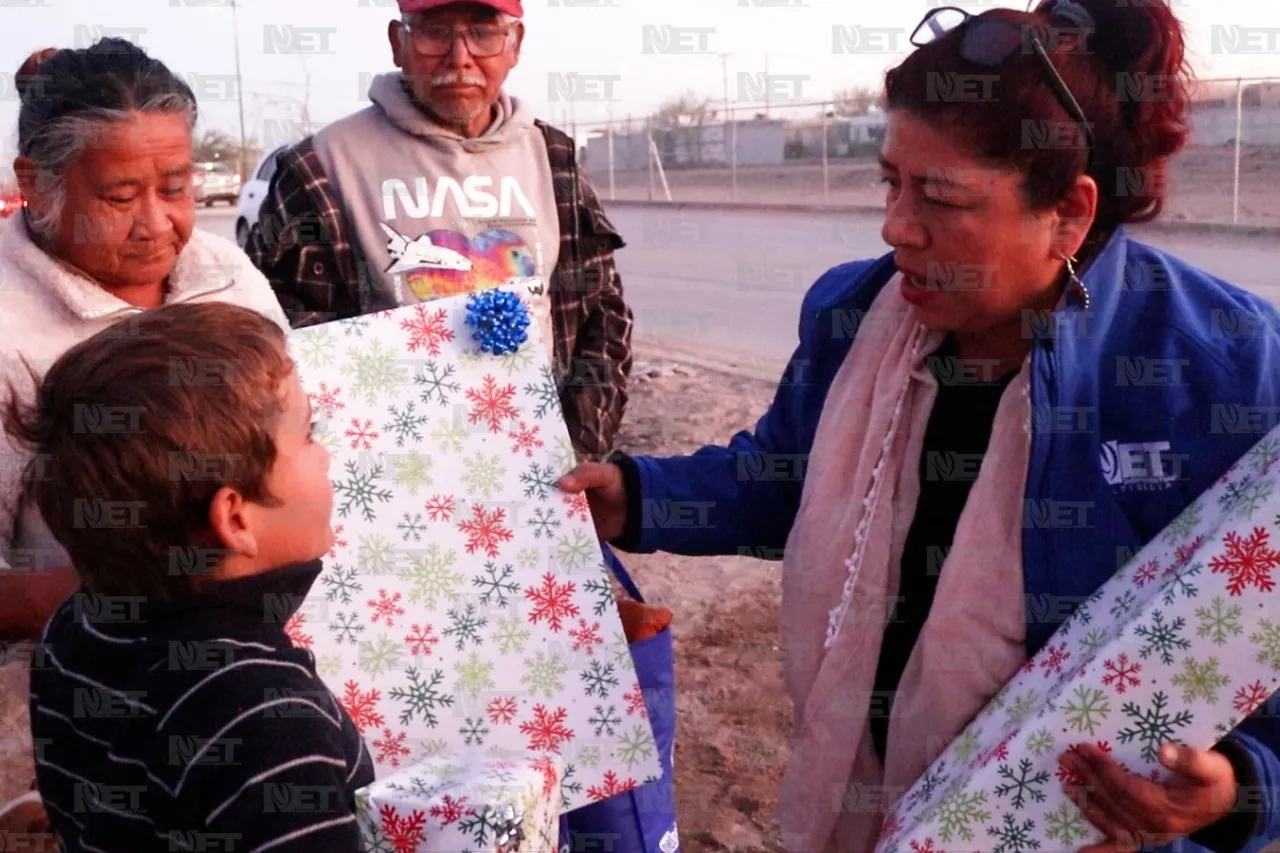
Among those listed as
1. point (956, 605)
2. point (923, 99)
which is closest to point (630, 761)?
point (956, 605)

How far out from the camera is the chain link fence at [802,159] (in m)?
20.4

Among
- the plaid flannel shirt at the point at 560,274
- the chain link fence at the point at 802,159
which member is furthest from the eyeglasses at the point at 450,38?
the chain link fence at the point at 802,159

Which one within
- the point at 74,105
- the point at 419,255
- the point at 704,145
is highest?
the point at 704,145

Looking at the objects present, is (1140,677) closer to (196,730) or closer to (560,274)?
(196,730)

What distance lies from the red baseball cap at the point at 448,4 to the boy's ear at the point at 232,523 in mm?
2015

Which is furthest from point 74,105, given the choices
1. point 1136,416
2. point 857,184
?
point 857,184

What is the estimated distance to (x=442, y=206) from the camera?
330cm

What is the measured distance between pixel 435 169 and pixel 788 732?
7.04ft

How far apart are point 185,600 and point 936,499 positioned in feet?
4.01

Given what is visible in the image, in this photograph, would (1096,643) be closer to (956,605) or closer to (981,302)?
(956,605)

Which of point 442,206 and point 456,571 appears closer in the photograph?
point 456,571

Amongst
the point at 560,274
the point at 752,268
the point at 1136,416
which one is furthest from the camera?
the point at 752,268

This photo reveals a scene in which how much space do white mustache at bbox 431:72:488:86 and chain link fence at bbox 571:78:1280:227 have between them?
1667 cm

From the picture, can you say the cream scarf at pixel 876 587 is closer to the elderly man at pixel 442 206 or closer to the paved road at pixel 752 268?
the elderly man at pixel 442 206
